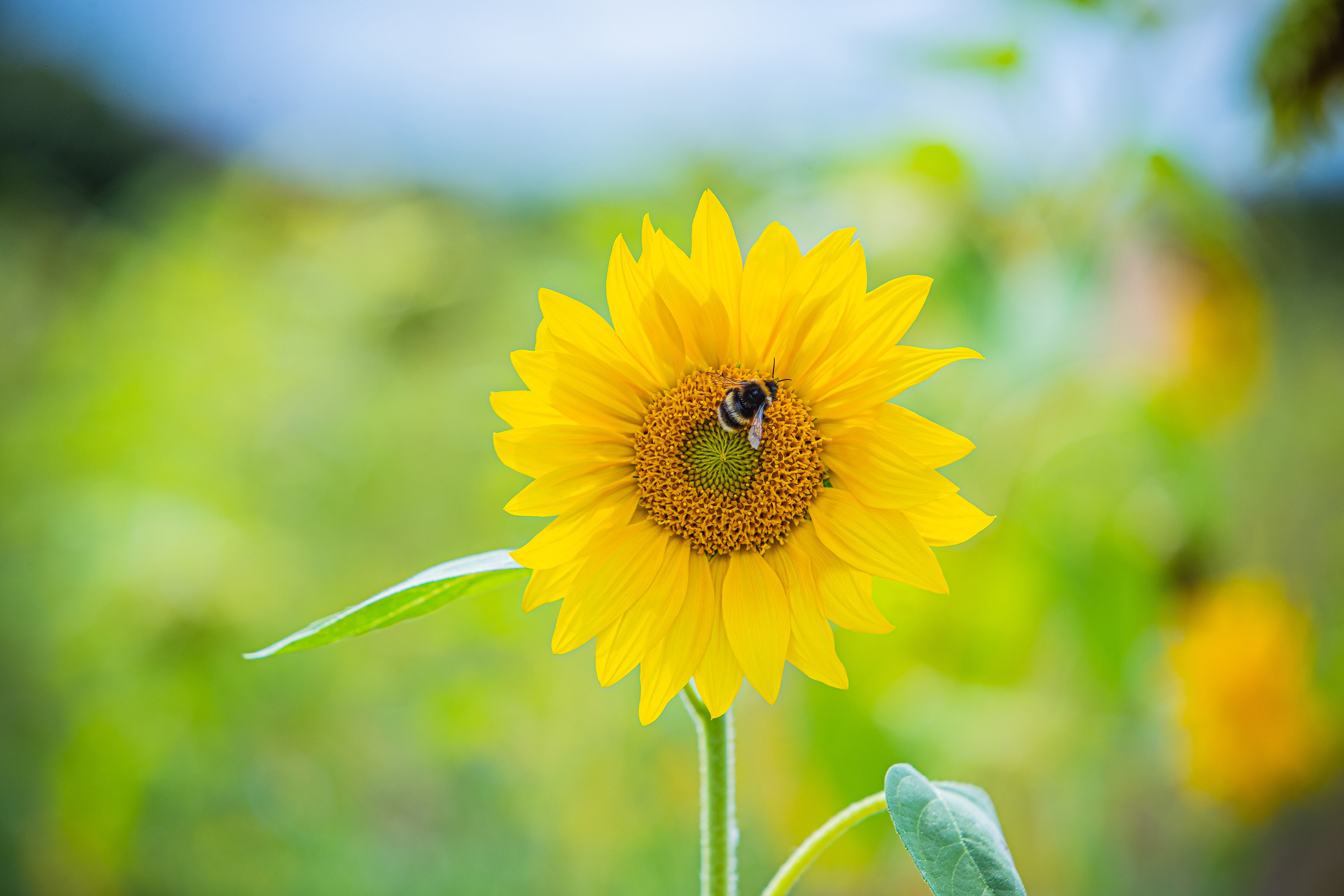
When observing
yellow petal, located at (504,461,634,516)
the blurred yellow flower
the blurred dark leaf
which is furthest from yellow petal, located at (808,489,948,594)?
the blurred yellow flower

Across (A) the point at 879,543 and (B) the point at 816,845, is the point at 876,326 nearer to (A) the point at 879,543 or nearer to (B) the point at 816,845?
(A) the point at 879,543

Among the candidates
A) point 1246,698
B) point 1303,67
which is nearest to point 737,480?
point 1303,67

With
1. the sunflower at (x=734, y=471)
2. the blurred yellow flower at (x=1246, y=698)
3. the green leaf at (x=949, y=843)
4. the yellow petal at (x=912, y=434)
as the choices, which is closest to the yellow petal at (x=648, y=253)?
the sunflower at (x=734, y=471)

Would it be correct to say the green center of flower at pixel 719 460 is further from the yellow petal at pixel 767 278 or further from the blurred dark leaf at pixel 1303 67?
the blurred dark leaf at pixel 1303 67

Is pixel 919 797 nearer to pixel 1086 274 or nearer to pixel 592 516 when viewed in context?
pixel 592 516

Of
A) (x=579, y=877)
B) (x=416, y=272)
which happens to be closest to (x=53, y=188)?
(x=416, y=272)
